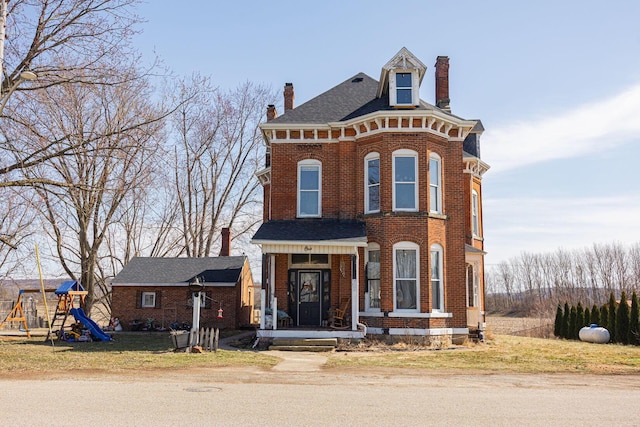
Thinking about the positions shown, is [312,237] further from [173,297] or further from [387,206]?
[173,297]

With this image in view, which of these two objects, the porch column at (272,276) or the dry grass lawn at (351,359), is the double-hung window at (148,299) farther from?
the porch column at (272,276)

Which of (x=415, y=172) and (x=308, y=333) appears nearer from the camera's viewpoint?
(x=308, y=333)

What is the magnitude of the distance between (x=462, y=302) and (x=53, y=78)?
15.4 meters

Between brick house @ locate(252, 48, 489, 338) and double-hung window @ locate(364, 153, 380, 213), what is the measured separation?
0.04m

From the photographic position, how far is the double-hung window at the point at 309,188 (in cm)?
2117

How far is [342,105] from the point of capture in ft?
72.9

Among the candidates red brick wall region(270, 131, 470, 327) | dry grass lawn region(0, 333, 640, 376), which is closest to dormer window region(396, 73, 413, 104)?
red brick wall region(270, 131, 470, 327)

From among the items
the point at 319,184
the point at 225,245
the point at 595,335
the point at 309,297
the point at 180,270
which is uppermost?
the point at 319,184

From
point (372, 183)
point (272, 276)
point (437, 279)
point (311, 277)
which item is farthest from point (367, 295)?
point (372, 183)

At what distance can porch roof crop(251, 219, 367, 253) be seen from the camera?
18625 mm

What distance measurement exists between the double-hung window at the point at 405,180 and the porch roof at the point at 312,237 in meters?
1.64

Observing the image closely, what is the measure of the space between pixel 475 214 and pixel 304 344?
11268 mm

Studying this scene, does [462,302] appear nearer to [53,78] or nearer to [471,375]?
[471,375]

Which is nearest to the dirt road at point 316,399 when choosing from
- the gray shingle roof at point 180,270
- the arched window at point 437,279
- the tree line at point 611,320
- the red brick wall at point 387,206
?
the arched window at point 437,279
